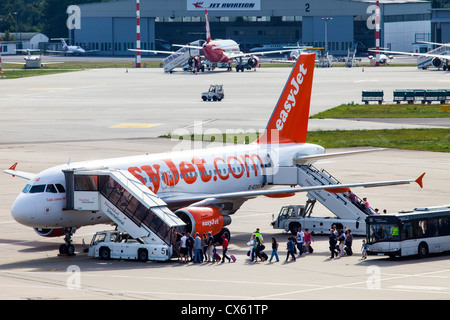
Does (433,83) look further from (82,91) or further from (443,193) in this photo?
(443,193)

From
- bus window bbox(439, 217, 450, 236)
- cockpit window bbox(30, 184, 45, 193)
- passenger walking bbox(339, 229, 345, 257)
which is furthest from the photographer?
bus window bbox(439, 217, 450, 236)

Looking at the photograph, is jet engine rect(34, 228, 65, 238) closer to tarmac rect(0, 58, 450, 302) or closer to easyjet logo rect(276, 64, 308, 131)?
tarmac rect(0, 58, 450, 302)

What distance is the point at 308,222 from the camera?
164 feet

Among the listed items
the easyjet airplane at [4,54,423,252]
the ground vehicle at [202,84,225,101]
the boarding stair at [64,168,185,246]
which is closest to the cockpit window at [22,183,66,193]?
the easyjet airplane at [4,54,423,252]

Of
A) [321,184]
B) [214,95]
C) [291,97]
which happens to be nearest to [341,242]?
[321,184]

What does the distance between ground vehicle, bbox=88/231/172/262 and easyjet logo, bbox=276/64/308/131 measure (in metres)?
16.9

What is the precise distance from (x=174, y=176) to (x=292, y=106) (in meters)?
12.6

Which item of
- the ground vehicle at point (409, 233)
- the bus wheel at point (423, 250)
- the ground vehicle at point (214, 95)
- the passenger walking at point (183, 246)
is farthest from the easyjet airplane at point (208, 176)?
the ground vehicle at point (214, 95)

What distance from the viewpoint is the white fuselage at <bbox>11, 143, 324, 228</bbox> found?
4234cm

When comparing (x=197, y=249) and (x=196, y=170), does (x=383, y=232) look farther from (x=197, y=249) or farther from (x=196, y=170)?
(x=196, y=170)

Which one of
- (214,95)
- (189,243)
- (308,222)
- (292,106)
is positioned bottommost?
(308,222)

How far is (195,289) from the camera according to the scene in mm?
34438

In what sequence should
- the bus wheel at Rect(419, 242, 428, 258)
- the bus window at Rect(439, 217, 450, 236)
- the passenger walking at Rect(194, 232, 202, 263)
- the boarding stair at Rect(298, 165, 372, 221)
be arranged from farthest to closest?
1. the boarding stair at Rect(298, 165, 372, 221)
2. the bus window at Rect(439, 217, 450, 236)
3. the bus wheel at Rect(419, 242, 428, 258)
4. the passenger walking at Rect(194, 232, 202, 263)

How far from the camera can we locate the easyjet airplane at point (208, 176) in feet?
140
